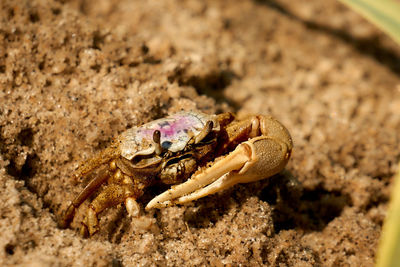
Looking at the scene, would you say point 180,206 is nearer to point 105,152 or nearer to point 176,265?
point 176,265

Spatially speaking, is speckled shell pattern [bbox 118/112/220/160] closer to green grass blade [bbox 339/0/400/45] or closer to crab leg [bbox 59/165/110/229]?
crab leg [bbox 59/165/110/229]

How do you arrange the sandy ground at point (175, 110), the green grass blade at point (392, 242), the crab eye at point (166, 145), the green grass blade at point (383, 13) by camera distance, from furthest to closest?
the green grass blade at point (383, 13) → the crab eye at point (166, 145) → the sandy ground at point (175, 110) → the green grass blade at point (392, 242)

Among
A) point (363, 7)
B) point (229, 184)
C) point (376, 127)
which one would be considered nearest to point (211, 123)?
point (229, 184)

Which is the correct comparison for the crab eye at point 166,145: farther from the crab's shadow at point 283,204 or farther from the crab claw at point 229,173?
the crab's shadow at point 283,204

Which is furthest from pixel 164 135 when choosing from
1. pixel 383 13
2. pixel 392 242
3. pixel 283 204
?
pixel 383 13

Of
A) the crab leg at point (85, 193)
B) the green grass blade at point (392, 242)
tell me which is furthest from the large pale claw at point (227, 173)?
the green grass blade at point (392, 242)

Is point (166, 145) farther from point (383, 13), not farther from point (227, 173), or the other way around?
point (383, 13)
